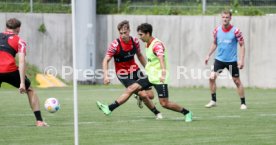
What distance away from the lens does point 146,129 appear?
14406 mm

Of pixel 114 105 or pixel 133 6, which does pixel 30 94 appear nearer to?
pixel 114 105

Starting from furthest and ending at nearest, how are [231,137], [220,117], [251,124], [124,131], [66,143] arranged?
[220,117], [251,124], [124,131], [231,137], [66,143]

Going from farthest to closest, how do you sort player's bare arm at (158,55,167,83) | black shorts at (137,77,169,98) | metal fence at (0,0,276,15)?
1. metal fence at (0,0,276,15)
2. black shorts at (137,77,169,98)
3. player's bare arm at (158,55,167,83)

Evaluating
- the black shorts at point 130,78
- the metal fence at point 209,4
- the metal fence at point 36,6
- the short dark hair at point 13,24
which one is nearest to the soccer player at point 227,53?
the black shorts at point 130,78

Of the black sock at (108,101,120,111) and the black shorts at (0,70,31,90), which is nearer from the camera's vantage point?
the black shorts at (0,70,31,90)

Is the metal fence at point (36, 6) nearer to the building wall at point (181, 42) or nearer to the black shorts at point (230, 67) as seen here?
the building wall at point (181, 42)

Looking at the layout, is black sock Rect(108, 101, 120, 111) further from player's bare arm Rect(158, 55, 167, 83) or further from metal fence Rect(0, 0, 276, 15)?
metal fence Rect(0, 0, 276, 15)

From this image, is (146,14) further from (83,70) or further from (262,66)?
(262,66)

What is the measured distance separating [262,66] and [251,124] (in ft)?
44.8

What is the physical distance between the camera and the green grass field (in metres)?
12.8

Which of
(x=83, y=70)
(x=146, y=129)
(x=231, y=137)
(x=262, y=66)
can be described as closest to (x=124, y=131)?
(x=146, y=129)

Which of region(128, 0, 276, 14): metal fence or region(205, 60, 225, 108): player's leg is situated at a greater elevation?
region(128, 0, 276, 14): metal fence

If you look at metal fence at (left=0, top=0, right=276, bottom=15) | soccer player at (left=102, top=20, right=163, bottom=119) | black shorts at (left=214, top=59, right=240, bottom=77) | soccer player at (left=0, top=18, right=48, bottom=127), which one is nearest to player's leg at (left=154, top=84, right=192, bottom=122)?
A: soccer player at (left=102, top=20, right=163, bottom=119)

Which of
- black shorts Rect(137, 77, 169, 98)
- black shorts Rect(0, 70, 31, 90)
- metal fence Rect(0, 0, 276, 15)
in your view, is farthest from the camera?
metal fence Rect(0, 0, 276, 15)
